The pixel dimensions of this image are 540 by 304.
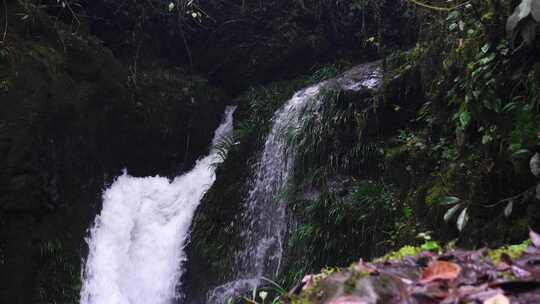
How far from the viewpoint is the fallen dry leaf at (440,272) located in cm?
124

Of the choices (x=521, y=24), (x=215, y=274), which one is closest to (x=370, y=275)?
(x=521, y=24)

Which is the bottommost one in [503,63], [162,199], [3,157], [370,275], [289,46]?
[162,199]

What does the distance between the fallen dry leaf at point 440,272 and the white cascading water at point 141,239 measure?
5.37m

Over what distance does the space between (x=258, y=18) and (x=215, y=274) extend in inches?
243

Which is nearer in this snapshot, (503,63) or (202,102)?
(503,63)

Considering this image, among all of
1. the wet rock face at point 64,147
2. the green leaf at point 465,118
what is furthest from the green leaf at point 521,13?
the wet rock face at point 64,147

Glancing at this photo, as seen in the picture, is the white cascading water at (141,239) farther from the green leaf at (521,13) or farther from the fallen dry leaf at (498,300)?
the fallen dry leaf at (498,300)

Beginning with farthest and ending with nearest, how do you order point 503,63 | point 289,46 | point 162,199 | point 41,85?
point 289,46
point 162,199
point 41,85
point 503,63

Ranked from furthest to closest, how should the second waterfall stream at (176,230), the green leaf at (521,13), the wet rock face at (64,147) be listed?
the second waterfall stream at (176,230)
the wet rock face at (64,147)
the green leaf at (521,13)

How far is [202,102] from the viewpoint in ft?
29.7

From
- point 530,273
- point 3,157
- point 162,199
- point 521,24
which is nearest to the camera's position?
point 530,273

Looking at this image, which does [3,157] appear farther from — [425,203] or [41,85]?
[425,203]

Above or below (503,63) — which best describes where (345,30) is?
above

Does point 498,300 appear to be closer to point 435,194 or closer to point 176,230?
point 435,194
